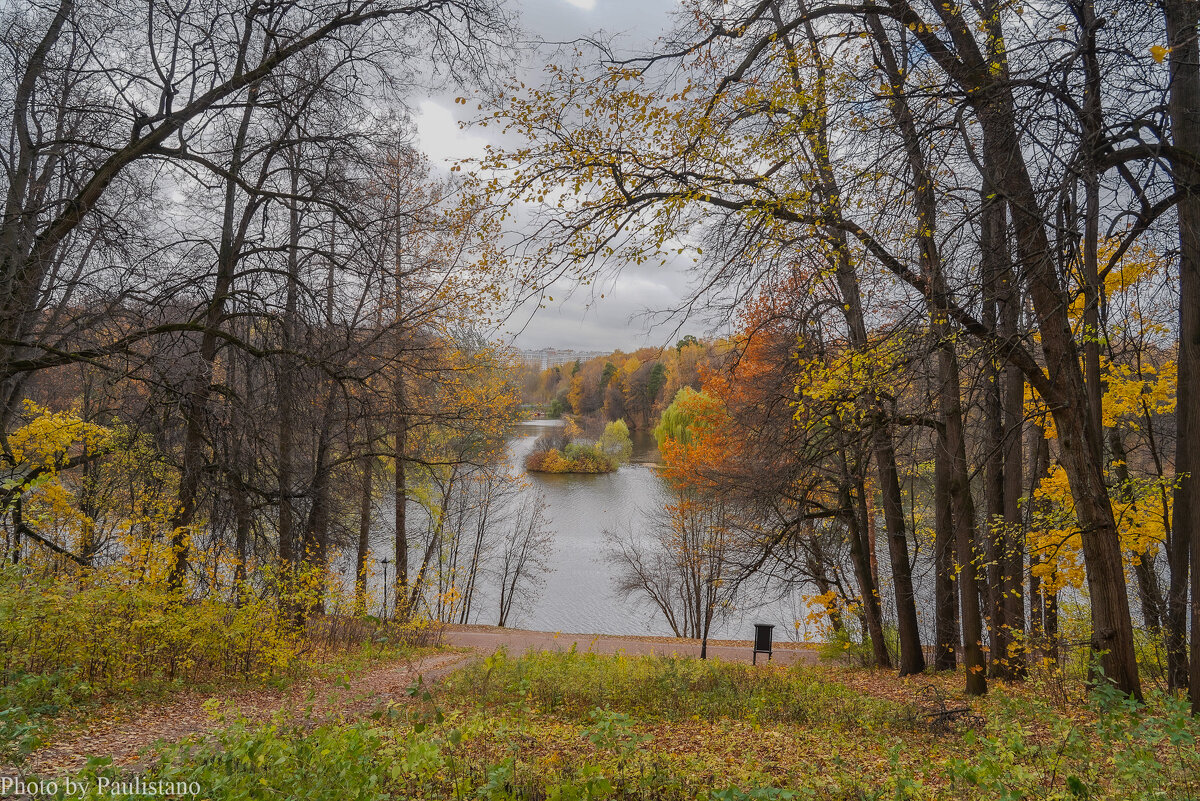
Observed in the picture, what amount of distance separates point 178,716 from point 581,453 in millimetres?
32300

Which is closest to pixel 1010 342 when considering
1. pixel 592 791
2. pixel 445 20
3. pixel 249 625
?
pixel 592 791

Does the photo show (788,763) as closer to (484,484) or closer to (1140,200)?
(1140,200)

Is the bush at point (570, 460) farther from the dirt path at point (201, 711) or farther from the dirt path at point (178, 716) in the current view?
the dirt path at point (178, 716)

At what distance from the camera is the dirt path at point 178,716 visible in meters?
4.30

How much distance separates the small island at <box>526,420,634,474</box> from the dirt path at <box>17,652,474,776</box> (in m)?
28.7

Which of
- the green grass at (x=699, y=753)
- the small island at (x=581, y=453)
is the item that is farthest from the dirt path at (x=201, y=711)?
the small island at (x=581, y=453)

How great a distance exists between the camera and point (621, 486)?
35125mm

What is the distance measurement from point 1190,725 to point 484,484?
18887 millimetres

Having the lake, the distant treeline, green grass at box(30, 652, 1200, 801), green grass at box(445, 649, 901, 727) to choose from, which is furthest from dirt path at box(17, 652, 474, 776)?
the distant treeline

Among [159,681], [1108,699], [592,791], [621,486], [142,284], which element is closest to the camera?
[592,791]

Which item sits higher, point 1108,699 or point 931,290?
point 931,290

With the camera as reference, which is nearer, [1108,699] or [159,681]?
[1108,699]

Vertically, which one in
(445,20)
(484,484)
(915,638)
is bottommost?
(915,638)

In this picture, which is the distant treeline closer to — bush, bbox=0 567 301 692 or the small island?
the small island
